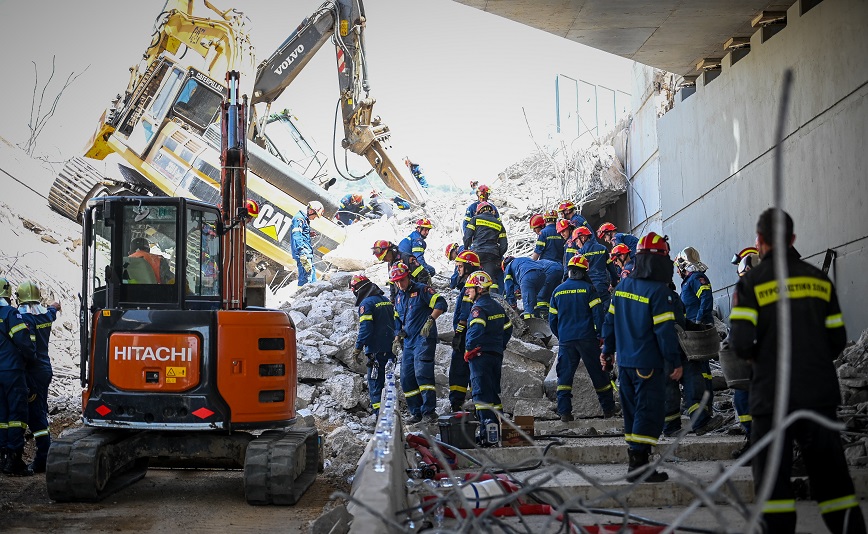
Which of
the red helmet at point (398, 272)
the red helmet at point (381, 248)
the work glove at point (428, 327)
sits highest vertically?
the red helmet at point (381, 248)

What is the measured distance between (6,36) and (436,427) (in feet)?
43.9

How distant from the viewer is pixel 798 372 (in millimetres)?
4312

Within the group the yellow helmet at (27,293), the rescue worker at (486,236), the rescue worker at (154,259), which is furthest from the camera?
the rescue worker at (486,236)

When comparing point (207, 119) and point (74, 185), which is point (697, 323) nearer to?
point (207, 119)

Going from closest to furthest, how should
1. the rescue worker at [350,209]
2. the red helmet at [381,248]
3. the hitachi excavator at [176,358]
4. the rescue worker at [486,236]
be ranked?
the hitachi excavator at [176,358], the red helmet at [381,248], the rescue worker at [486,236], the rescue worker at [350,209]

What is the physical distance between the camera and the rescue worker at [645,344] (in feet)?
21.6

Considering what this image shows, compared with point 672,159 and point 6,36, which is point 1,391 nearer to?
point 672,159

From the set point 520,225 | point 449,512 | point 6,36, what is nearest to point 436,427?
Result: point 449,512

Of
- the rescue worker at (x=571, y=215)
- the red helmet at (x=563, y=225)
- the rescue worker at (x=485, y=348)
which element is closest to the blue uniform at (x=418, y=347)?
the rescue worker at (x=485, y=348)

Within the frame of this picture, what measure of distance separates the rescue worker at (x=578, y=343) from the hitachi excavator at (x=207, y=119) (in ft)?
32.2

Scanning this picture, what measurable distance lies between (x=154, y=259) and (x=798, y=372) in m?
5.31

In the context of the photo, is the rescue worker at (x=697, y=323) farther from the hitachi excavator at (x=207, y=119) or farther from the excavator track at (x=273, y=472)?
the hitachi excavator at (x=207, y=119)

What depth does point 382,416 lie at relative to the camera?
6.88m

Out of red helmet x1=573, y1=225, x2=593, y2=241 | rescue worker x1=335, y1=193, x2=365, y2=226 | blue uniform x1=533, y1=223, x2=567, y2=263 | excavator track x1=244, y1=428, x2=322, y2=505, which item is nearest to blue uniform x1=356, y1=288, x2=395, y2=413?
red helmet x1=573, y1=225, x2=593, y2=241
